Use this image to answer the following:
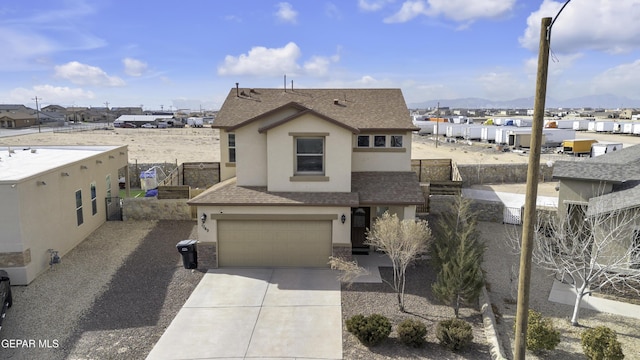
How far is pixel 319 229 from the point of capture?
16.4 meters

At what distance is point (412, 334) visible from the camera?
35.8 ft

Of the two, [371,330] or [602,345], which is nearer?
[602,345]

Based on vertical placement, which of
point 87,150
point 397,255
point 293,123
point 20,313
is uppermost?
point 293,123

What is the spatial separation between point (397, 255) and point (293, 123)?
6.33 meters

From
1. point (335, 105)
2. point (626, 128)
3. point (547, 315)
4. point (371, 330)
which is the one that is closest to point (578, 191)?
point (547, 315)

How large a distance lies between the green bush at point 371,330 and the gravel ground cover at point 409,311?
0.19m

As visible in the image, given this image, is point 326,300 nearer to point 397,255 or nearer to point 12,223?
point 397,255

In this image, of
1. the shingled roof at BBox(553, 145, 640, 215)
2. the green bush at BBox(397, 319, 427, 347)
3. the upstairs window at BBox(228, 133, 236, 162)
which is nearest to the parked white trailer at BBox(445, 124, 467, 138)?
the shingled roof at BBox(553, 145, 640, 215)

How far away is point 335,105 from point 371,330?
1250cm

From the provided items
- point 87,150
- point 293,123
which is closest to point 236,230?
point 293,123

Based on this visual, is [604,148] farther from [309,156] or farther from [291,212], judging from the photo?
[291,212]

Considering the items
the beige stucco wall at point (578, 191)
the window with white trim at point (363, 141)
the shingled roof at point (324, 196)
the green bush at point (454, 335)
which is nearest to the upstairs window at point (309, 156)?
the shingled roof at point (324, 196)

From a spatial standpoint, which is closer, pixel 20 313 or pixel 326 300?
pixel 20 313

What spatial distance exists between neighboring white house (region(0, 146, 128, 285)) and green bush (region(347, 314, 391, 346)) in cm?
1139
